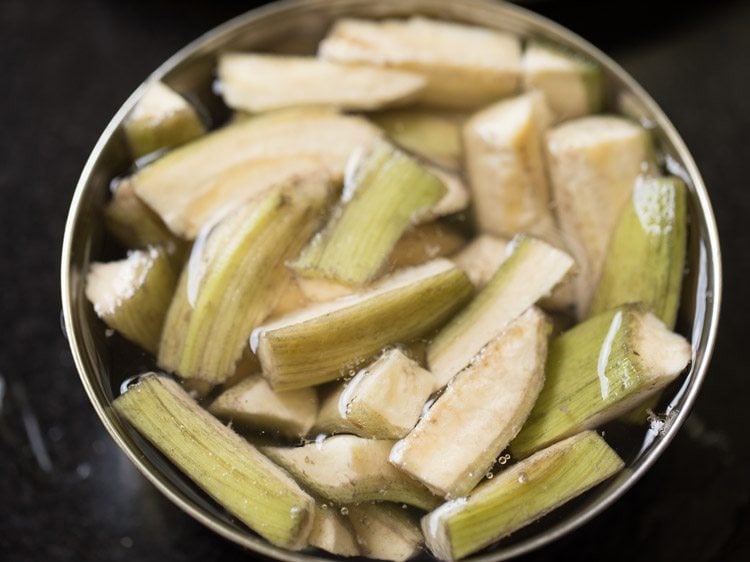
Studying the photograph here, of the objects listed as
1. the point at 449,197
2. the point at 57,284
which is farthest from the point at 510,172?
the point at 57,284

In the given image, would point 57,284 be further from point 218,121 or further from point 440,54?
point 440,54

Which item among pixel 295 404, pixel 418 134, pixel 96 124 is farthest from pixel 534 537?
pixel 96 124

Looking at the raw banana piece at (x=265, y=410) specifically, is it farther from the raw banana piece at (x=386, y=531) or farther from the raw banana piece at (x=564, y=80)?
the raw banana piece at (x=564, y=80)

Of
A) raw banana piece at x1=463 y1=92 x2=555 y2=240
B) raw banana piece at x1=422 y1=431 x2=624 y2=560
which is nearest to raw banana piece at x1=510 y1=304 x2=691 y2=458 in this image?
raw banana piece at x1=422 y1=431 x2=624 y2=560

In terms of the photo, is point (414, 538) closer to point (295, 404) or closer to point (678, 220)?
point (295, 404)

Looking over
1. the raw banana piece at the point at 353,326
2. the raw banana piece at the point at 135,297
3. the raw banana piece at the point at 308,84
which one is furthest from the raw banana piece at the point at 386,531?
the raw banana piece at the point at 308,84

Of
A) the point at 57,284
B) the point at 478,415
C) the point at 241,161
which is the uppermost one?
the point at 241,161
